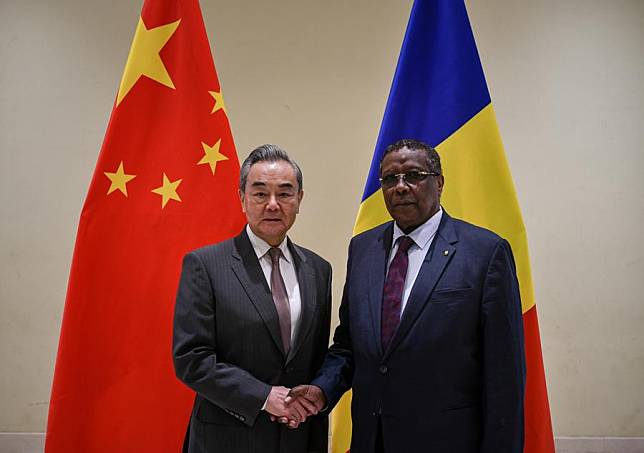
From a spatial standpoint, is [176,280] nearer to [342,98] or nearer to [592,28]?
[342,98]

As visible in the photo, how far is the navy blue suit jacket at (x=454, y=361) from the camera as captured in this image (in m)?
1.42

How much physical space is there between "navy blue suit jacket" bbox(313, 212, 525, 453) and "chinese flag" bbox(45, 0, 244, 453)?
948mm

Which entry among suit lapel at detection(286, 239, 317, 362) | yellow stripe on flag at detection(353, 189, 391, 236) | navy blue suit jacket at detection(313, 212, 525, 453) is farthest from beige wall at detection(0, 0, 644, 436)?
navy blue suit jacket at detection(313, 212, 525, 453)

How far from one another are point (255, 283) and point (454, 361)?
0.57 m

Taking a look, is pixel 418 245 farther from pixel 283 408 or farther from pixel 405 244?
pixel 283 408

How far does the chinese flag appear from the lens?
6.80 feet

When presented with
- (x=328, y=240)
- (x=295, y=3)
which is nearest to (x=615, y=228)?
(x=328, y=240)

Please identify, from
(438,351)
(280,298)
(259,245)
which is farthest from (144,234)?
(438,351)

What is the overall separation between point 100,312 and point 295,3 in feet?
6.40

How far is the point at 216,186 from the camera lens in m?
2.21

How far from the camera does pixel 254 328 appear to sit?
1530 millimetres

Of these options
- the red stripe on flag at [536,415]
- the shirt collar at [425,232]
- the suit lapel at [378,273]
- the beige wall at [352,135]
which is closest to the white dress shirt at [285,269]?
the suit lapel at [378,273]

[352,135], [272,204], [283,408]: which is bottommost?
[283,408]

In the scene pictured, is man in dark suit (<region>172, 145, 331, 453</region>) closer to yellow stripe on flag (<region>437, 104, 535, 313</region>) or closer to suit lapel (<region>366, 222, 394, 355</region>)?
suit lapel (<region>366, 222, 394, 355</region>)
